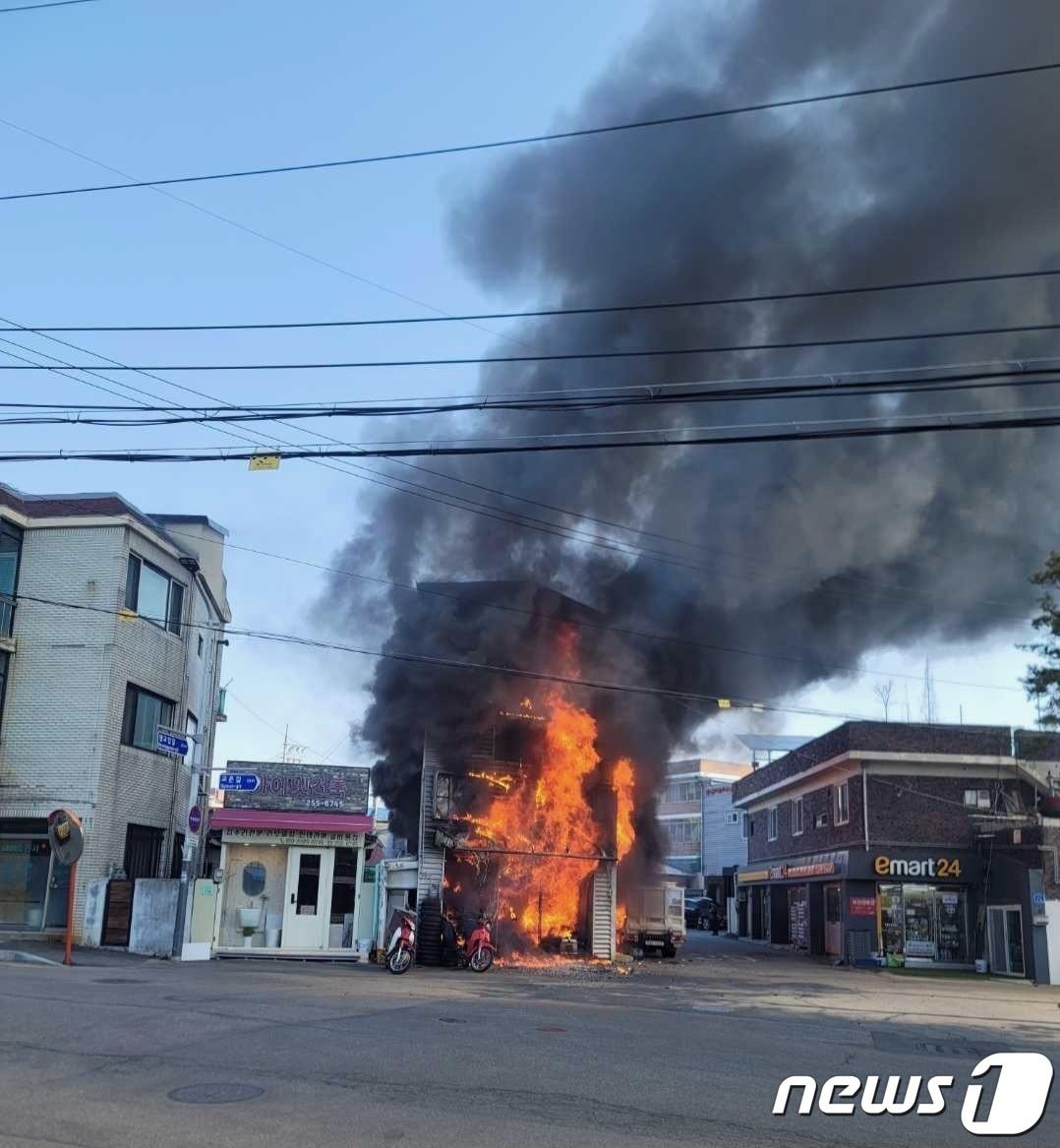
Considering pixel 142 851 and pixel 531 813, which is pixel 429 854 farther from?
pixel 142 851

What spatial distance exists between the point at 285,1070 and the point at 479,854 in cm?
1793

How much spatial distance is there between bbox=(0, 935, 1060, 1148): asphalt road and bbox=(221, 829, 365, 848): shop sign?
5.33 metres

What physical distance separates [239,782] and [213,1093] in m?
15.1

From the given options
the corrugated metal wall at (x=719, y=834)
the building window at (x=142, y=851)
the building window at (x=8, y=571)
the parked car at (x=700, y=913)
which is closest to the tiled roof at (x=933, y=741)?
the building window at (x=142, y=851)

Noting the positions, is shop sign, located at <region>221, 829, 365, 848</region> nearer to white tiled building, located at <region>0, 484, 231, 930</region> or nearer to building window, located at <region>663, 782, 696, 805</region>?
white tiled building, located at <region>0, 484, 231, 930</region>

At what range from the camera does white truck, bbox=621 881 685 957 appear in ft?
102

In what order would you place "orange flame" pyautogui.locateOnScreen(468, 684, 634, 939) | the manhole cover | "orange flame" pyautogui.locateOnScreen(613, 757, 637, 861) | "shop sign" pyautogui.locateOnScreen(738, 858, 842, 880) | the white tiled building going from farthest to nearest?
1. "shop sign" pyautogui.locateOnScreen(738, 858, 842, 880)
2. "orange flame" pyautogui.locateOnScreen(613, 757, 637, 861)
3. "orange flame" pyautogui.locateOnScreen(468, 684, 634, 939)
4. the white tiled building
5. the manhole cover

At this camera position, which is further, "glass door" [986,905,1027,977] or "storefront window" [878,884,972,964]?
"storefront window" [878,884,972,964]

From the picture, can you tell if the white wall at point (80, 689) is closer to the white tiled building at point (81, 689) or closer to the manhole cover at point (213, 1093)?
the white tiled building at point (81, 689)

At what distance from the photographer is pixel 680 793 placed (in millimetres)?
76562

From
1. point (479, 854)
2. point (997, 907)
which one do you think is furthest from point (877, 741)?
point (479, 854)

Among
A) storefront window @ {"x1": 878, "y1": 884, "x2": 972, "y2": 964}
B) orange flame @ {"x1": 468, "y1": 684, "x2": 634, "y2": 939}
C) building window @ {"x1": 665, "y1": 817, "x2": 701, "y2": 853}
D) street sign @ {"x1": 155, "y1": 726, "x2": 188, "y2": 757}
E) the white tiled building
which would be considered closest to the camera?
street sign @ {"x1": 155, "y1": 726, "x2": 188, "y2": 757}

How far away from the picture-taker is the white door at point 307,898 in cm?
2380

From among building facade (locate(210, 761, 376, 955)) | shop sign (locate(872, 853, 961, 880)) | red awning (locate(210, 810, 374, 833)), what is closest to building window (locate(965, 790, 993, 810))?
shop sign (locate(872, 853, 961, 880))
